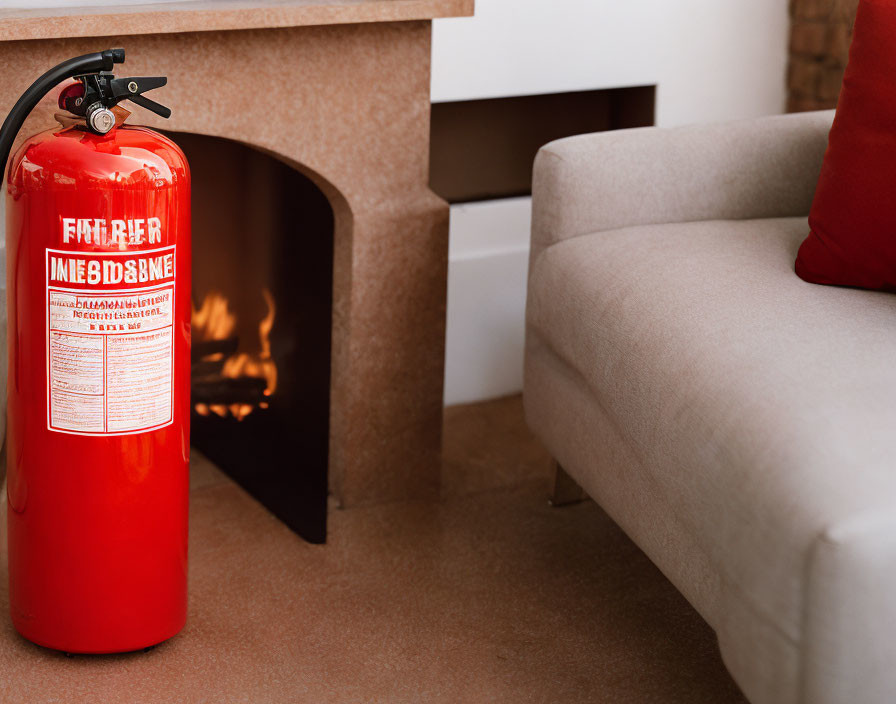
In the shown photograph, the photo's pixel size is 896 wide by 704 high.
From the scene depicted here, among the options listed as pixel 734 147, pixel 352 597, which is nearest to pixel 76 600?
pixel 352 597

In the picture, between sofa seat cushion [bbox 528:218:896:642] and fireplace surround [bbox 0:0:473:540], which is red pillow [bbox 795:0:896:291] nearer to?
sofa seat cushion [bbox 528:218:896:642]

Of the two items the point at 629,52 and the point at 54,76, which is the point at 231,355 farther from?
the point at 629,52

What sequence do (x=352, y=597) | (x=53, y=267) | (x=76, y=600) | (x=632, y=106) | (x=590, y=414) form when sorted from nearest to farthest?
(x=53, y=267)
(x=76, y=600)
(x=590, y=414)
(x=352, y=597)
(x=632, y=106)

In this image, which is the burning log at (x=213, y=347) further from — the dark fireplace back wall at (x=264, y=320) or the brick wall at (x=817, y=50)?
the brick wall at (x=817, y=50)

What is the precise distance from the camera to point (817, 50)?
8.93 ft

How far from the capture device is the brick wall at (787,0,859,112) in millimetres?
2637

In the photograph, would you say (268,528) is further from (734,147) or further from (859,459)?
(859,459)

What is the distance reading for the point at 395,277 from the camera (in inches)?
80.6

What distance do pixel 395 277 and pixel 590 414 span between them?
19.2 inches

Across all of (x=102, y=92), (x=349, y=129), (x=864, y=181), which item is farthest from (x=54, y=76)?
(x=864, y=181)

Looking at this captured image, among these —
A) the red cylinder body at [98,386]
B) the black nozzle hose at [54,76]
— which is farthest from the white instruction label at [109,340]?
the black nozzle hose at [54,76]

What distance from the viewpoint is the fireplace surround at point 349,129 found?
5.52 feet

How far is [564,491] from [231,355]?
692 mm

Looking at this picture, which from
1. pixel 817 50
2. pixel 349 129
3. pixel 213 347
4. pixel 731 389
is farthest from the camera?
pixel 817 50
